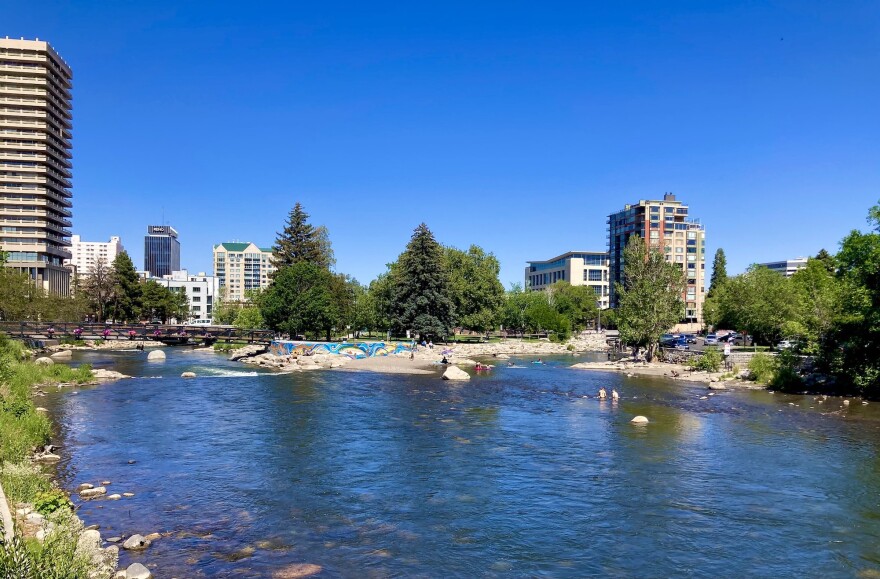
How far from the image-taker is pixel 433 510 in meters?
19.3

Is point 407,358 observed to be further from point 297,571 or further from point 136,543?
point 297,571

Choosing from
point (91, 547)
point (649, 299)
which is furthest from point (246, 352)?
point (91, 547)

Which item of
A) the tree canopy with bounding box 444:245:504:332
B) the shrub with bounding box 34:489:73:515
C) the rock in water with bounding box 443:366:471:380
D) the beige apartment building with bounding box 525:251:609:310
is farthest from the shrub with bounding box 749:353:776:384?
the beige apartment building with bounding box 525:251:609:310

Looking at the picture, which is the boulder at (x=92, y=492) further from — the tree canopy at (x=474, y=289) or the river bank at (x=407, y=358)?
the tree canopy at (x=474, y=289)

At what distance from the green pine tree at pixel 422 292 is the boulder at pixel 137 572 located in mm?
77591

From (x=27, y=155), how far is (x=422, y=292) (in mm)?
100468

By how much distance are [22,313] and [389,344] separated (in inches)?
2149

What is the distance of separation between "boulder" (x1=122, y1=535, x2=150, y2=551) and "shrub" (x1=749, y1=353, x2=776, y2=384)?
1908 inches

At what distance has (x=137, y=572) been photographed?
13.4 metres

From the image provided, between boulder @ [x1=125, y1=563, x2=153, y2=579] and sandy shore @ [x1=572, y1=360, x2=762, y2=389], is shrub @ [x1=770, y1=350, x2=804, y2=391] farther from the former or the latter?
boulder @ [x1=125, y1=563, x2=153, y2=579]

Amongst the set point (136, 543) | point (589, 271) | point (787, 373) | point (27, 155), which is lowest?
point (136, 543)

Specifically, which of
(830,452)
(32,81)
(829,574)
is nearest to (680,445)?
(830,452)

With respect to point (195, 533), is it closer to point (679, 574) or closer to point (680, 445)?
point (679, 574)

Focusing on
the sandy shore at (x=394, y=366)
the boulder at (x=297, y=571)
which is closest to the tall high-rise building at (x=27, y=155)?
the sandy shore at (x=394, y=366)
